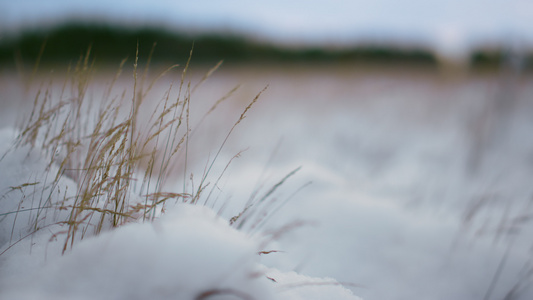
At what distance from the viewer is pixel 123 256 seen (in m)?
0.83

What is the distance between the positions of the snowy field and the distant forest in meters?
8.68

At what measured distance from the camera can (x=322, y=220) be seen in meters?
2.00

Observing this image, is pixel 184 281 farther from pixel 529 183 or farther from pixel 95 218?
pixel 529 183

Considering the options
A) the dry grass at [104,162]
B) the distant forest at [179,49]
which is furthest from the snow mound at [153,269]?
the distant forest at [179,49]

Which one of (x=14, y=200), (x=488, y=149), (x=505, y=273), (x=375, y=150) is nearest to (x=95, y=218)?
(x=14, y=200)

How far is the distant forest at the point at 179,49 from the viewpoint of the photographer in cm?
1233

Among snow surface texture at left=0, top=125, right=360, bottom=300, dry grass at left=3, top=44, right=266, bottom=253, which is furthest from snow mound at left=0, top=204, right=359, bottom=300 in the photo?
dry grass at left=3, top=44, right=266, bottom=253

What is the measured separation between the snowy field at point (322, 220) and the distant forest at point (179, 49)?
8.68 meters

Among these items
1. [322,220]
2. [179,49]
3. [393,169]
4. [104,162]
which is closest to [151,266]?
[104,162]

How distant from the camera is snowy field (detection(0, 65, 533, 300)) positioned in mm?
832

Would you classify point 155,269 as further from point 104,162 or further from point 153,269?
point 104,162

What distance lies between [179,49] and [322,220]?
14.0 m

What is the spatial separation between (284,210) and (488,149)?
3589mm

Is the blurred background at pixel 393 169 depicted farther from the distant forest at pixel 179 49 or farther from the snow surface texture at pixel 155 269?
the distant forest at pixel 179 49
